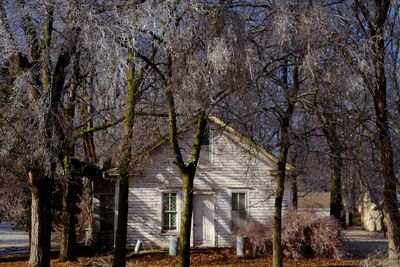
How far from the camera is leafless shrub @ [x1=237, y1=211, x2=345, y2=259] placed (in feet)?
70.1

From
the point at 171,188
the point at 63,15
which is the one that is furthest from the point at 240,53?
the point at 171,188

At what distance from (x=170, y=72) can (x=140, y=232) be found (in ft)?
47.6

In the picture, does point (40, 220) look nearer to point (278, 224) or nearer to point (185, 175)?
point (185, 175)

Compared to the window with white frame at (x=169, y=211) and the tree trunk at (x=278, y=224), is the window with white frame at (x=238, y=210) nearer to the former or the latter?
the window with white frame at (x=169, y=211)

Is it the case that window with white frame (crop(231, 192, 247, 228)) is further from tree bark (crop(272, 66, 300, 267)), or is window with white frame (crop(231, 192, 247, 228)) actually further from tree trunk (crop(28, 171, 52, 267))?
tree trunk (crop(28, 171, 52, 267))

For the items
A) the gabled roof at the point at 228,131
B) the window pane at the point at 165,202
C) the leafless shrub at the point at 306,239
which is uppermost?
the gabled roof at the point at 228,131

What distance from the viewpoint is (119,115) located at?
1539 cm

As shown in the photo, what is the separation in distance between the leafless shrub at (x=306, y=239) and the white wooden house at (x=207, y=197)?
8.60 feet

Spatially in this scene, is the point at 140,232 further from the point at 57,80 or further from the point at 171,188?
the point at 57,80

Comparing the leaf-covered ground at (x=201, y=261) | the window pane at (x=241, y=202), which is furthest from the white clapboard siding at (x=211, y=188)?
the leaf-covered ground at (x=201, y=261)

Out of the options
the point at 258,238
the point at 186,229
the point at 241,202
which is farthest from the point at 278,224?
the point at 241,202

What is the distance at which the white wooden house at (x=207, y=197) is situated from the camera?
24.4 metres

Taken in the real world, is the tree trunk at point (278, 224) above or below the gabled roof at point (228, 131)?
below

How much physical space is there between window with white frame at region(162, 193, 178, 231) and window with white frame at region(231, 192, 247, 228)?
238 cm
